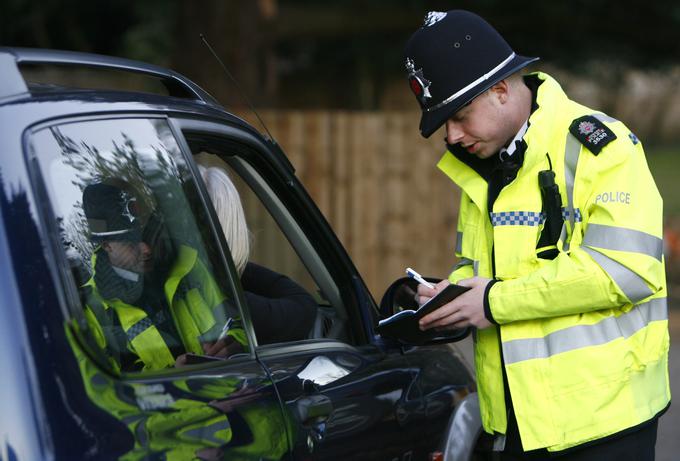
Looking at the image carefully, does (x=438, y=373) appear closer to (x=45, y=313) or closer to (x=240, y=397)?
(x=240, y=397)

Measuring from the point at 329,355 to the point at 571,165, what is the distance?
2.75 ft

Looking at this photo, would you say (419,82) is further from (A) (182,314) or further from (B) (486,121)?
(A) (182,314)

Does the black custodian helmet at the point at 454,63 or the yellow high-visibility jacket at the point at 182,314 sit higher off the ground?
the black custodian helmet at the point at 454,63

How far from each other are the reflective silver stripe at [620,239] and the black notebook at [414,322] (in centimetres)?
38

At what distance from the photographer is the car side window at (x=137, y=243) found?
91.0 inches

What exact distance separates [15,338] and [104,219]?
565mm

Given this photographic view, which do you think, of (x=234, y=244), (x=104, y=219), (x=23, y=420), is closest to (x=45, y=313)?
(x=23, y=420)

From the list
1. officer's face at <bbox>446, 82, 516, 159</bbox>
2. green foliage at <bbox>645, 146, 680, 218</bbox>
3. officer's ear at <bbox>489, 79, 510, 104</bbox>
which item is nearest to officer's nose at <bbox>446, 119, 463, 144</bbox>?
officer's face at <bbox>446, 82, 516, 159</bbox>

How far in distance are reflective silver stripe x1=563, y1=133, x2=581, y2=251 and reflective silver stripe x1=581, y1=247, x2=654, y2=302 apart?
0.15m

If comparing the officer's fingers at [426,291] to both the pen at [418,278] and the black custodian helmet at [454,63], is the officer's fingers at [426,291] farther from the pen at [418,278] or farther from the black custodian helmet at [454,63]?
the black custodian helmet at [454,63]

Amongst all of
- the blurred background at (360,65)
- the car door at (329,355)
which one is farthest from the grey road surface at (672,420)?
the car door at (329,355)

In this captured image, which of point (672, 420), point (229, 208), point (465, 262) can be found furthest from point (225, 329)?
point (672, 420)

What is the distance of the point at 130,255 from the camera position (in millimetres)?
2545

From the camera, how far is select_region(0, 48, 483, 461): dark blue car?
2020mm
